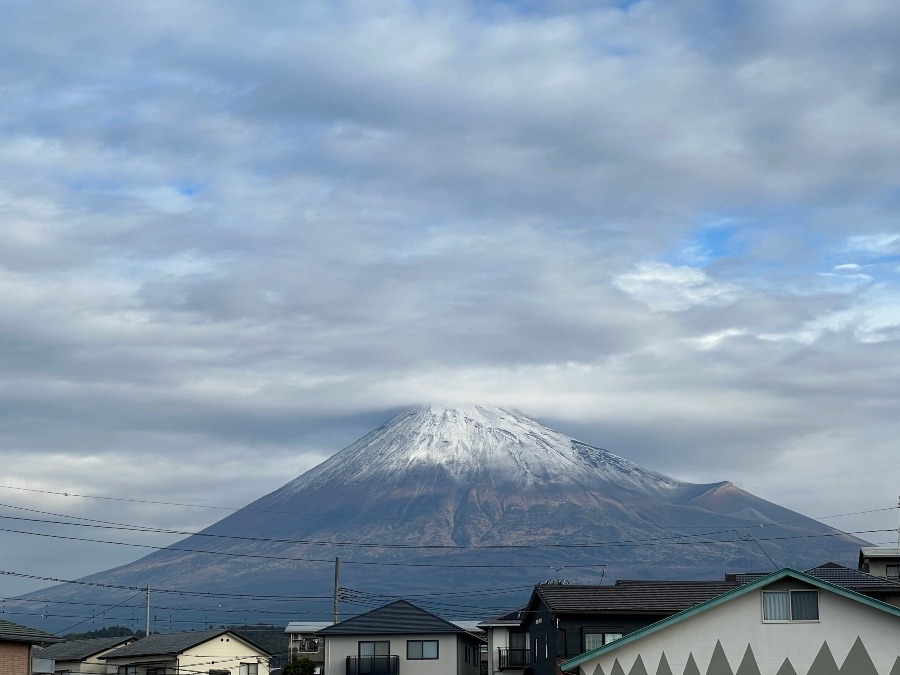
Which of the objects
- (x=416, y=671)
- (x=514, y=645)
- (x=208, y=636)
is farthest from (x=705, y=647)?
(x=208, y=636)

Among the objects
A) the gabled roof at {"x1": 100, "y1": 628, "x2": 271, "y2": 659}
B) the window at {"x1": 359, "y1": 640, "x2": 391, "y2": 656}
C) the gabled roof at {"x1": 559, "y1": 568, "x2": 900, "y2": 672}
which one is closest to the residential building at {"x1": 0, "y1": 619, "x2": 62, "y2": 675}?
the gabled roof at {"x1": 559, "y1": 568, "x2": 900, "y2": 672}

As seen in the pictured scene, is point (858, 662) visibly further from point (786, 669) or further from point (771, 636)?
point (771, 636)

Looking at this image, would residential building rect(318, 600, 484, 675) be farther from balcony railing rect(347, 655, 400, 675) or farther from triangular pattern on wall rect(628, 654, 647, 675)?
triangular pattern on wall rect(628, 654, 647, 675)

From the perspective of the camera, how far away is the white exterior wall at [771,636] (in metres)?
37.0

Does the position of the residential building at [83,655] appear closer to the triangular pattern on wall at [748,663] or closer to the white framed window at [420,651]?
the white framed window at [420,651]

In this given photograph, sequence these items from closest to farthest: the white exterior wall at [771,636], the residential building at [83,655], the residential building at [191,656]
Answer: the white exterior wall at [771,636]
the residential building at [191,656]
the residential building at [83,655]

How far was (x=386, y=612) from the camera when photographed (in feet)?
233

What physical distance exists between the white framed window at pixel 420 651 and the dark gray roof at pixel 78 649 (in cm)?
2148

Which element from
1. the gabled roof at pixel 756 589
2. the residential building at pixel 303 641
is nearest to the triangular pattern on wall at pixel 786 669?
the gabled roof at pixel 756 589

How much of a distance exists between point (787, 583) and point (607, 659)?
6.20 meters

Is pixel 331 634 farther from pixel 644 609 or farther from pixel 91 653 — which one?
pixel 644 609

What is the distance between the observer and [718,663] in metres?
37.8

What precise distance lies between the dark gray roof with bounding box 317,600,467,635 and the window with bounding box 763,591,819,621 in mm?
33799

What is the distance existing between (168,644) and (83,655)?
633 centimetres
